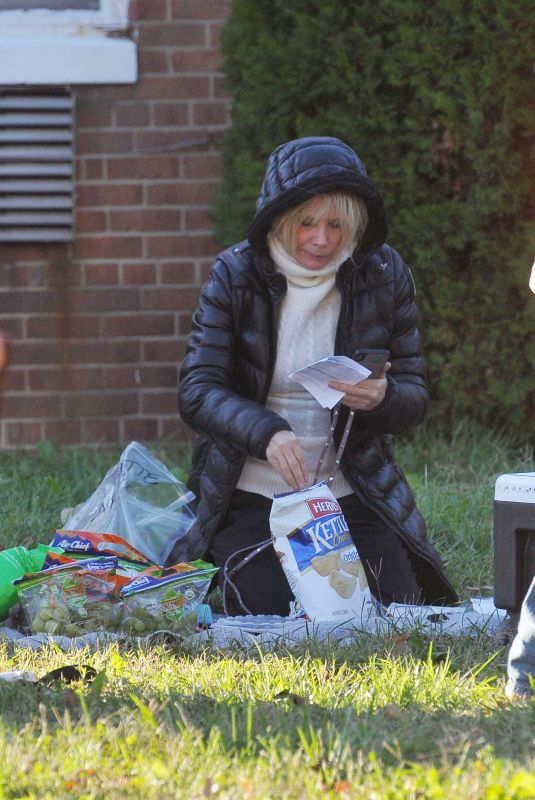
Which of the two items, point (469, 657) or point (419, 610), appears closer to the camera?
point (469, 657)

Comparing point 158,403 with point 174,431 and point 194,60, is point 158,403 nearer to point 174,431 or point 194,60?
point 174,431

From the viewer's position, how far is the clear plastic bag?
4242mm

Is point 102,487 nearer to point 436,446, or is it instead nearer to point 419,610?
point 419,610

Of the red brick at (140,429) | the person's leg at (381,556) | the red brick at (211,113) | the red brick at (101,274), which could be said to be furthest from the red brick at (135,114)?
the person's leg at (381,556)

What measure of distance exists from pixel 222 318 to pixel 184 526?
77 cm

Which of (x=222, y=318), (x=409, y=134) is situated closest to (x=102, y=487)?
(x=222, y=318)

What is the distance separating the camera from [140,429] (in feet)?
20.9

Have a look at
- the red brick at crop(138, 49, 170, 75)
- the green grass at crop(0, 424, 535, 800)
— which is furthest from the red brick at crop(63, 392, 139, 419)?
the green grass at crop(0, 424, 535, 800)

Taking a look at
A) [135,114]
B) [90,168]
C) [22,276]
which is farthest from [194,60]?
[22,276]

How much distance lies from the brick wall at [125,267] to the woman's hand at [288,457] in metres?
2.76

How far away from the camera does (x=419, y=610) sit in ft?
11.8

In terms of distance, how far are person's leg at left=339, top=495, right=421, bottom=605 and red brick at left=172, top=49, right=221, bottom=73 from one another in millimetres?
3078

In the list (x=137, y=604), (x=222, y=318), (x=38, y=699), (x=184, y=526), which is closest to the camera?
(x=38, y=699)

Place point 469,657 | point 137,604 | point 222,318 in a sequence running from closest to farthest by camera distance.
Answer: point 469,657 → point 137,604 → point 222,318
